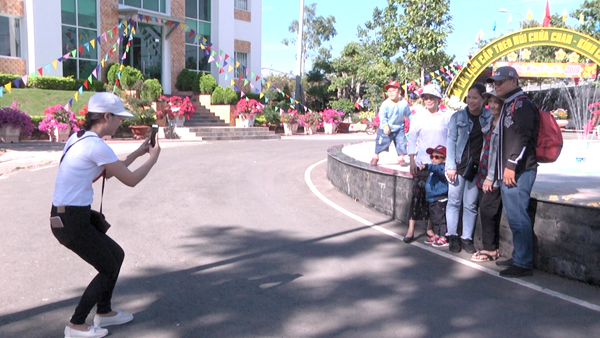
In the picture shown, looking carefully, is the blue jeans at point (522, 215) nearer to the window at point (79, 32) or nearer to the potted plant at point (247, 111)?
the potted plant at point (247, 111)

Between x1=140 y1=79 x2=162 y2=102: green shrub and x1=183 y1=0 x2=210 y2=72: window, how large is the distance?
7365 mm

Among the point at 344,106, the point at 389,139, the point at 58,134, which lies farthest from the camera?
the point at 344,106

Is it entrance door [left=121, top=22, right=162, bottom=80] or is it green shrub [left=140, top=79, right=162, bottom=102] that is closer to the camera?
green shrub [left=140, top=79, right=162, bottom=102]

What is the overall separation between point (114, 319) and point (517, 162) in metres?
3.70

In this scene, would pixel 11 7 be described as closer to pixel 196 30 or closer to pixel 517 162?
pixel 196 30

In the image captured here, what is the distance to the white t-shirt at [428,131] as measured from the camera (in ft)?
21.8

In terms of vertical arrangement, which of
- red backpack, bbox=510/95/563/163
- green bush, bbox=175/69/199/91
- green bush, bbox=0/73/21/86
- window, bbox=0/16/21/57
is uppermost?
window, bbox=0/16/21/57

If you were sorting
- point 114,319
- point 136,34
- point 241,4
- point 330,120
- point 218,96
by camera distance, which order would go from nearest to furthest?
point 114,319 < point 218,96 < point 136,34 < point 330,120 < point 241,4

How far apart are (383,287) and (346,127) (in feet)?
89.4

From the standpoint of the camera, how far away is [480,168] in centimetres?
581

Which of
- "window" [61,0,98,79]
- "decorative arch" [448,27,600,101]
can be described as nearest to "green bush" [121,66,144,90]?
"window" [61,0,98,79]

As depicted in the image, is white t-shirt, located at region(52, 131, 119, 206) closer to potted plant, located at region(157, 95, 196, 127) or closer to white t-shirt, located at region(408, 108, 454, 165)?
white t-shirt, located at region(408, 108, 454, 165)

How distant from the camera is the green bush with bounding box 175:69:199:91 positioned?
29.9 metres

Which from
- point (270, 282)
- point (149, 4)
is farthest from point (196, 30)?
point (270, 282)
